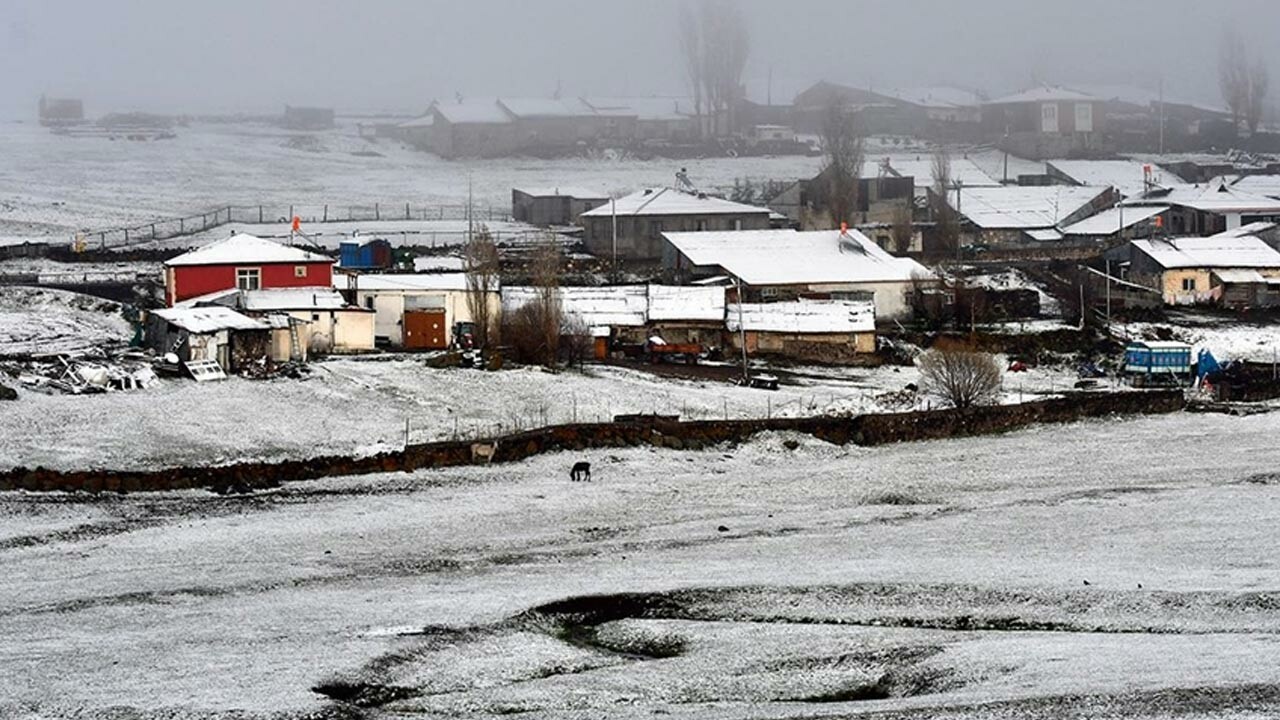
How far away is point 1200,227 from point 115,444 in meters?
46.4

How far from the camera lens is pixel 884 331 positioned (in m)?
48.6

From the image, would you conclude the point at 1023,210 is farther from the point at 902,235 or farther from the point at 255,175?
the point at 255,175

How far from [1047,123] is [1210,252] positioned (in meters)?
50.9

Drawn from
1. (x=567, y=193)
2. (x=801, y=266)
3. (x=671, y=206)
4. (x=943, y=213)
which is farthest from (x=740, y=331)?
(x=567, y=193)

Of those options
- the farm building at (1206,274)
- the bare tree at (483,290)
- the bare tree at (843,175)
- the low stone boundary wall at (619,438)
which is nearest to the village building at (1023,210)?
the bare tree at (843,175)

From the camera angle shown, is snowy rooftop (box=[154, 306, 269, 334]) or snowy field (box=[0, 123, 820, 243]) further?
snowy field (box=[0, 123, 820, 243])

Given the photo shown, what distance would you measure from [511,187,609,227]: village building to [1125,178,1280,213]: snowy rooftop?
20.0 meters

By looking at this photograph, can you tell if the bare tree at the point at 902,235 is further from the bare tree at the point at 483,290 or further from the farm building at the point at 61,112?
the farm building at the point at 61,112

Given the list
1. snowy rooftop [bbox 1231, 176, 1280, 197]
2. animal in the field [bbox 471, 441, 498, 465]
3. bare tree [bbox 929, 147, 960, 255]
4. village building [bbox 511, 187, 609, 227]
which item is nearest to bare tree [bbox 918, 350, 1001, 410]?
animal in the field [bbox 471, 441, 498, 465]

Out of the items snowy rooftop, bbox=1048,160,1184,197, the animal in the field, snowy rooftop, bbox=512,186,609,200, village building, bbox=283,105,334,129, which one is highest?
village building, bbox=283,105,334,129

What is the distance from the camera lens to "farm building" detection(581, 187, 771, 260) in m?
64.1

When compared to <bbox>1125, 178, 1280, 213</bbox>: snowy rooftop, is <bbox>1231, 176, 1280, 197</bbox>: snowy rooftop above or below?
above

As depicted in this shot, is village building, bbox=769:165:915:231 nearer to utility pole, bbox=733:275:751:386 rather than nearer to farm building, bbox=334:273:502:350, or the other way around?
utility pole, bbox=733:275:751:386

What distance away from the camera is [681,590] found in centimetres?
2492
